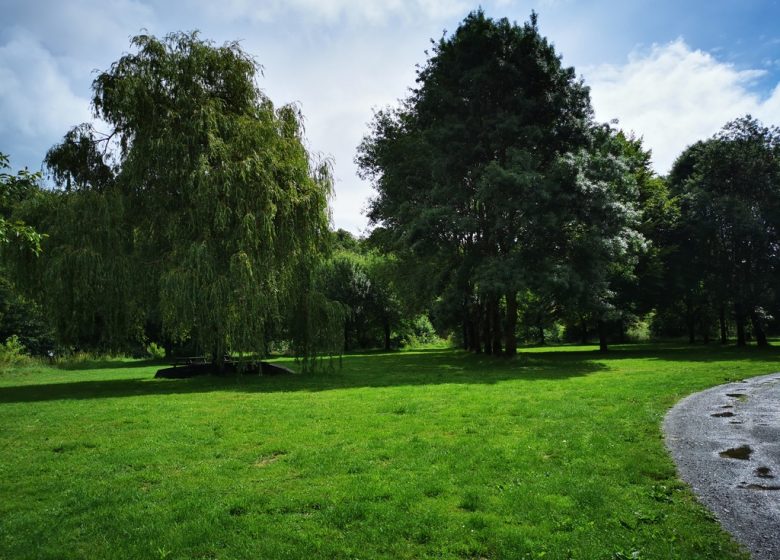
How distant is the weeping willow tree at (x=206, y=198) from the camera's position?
16.1 meters

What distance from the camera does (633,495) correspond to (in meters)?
5.67

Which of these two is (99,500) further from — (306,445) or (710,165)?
(710,165)

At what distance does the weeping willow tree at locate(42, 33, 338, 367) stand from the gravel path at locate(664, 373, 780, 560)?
41.2 ft

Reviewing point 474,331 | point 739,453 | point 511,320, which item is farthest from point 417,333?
point 739,453

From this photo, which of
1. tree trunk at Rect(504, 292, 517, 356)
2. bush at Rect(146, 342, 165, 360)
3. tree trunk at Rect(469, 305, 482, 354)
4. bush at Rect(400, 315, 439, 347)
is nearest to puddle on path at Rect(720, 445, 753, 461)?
tree trunk at Rect(504, 292, 517, 356)

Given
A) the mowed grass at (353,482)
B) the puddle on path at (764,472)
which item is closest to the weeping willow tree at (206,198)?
the mowed grass at (353,482)

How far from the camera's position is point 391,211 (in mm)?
29297

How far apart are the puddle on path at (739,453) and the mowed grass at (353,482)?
896 mm

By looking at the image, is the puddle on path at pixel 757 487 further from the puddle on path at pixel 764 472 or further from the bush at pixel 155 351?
the bush at pixel 155 351

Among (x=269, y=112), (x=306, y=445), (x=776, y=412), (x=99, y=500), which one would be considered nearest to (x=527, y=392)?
(x=776, y=412)

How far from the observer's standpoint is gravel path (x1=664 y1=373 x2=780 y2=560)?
4.88m

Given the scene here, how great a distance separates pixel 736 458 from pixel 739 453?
349 mm

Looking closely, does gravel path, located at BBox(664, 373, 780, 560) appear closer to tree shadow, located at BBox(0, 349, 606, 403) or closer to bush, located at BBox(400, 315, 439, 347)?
tree shadow, located at BBox(0, 349, 606, 403)

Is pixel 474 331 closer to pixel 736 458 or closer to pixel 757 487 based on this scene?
pixel 736 458
